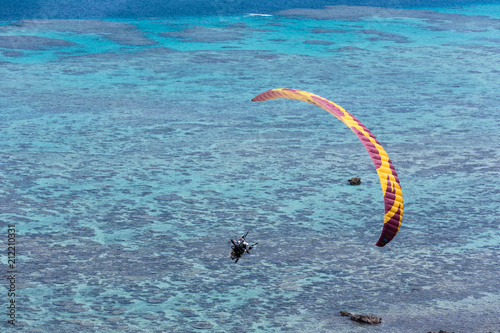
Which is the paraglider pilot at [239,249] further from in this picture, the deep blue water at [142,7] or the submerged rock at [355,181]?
the deep blue water at [142,7]

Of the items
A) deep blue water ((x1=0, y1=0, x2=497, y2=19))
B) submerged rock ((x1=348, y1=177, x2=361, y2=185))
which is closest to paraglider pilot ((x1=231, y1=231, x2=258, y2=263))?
submerged rock ((x1=348, y1=177, x2=361, y2=185))

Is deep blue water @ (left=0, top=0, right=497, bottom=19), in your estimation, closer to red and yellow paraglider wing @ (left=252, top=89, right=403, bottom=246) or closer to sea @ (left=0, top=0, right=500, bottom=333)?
sea @ (left=0, top=0, right=500, bottom=333)

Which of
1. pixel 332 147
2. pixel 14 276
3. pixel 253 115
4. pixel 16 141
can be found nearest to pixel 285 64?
pixel 253 115

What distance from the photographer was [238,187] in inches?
440

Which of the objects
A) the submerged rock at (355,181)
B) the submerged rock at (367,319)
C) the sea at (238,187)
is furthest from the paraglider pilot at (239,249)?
the submerged rock at (355,181)

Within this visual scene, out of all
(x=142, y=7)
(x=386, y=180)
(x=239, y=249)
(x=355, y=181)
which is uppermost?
(x=142, y=7)

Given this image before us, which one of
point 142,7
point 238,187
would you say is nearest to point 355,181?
point 238,187

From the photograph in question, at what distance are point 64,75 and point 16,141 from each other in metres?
6.01

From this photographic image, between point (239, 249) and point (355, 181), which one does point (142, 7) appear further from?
point (239, 249)

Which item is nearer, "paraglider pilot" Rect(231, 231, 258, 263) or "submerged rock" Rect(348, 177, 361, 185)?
"paraglider pilot" Rect(231, 231, 258, 263)

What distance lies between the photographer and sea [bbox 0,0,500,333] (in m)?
7.53

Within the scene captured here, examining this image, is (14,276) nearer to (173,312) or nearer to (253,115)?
(173,312)

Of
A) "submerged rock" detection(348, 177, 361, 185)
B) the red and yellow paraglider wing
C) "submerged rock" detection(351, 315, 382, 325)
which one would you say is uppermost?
the red and yellow paraglider wing

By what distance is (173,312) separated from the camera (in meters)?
7.25
